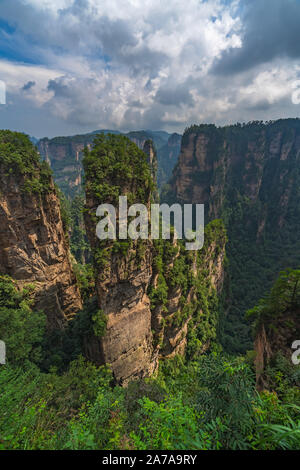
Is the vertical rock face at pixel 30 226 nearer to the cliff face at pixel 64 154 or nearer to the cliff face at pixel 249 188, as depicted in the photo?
the cliff face at pixel 249 188

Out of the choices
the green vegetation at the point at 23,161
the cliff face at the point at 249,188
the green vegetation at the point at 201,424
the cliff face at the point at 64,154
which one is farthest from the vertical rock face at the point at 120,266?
the cliff face at the point at 64,154

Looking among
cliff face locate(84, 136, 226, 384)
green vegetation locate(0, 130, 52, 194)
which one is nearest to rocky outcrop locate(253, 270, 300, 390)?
cliff face locate(84, 136, 226, 384)

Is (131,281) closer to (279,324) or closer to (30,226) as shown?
(30,226)

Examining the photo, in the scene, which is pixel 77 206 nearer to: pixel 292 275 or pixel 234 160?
pixel 292 275

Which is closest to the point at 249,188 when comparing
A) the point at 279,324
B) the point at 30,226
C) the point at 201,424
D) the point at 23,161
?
the point at 279,324

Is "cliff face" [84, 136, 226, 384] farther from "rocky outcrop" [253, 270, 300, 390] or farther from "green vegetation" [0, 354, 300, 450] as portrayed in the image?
"rocky outcrop" [253, 270, 300, 390]
